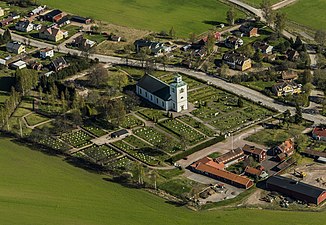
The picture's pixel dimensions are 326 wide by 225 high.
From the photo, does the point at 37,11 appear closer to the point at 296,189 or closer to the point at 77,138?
the point at 77,138

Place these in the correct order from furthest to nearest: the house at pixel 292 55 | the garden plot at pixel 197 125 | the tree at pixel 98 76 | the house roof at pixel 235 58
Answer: the house at pixel 292 55 → the house roof at pixel 235 58 → the tree at pixel 98 76 → the garden plot at pixel 197 125

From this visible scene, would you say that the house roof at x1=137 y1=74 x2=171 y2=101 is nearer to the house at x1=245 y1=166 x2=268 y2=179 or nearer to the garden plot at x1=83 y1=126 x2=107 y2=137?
the garden plot at x1=83 y1=126 x2=107 y2=137

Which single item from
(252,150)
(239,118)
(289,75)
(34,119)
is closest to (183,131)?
(239,118)

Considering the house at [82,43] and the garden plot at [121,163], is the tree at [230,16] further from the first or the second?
the garden plot at [121,163]

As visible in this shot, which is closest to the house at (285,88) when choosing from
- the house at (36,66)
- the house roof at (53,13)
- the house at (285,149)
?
the house at (285,149)

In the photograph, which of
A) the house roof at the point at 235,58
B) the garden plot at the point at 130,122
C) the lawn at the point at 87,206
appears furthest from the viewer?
the house roof at the point at 235,58

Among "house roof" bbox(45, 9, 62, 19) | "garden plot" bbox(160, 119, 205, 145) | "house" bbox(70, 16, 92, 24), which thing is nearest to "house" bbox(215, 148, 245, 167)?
"garden plot" bbox(160, 119, 205, 145)
